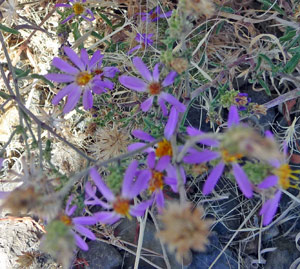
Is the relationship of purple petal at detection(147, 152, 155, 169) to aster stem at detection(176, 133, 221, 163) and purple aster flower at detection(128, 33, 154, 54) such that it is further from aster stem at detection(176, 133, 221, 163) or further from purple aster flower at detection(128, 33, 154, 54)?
purple aster flower at detection(128, 33, 154, 54)

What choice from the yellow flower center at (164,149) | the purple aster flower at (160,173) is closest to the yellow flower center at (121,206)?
the purple aster flower at (160,173)

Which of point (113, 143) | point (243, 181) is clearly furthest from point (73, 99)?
point (243, 181)

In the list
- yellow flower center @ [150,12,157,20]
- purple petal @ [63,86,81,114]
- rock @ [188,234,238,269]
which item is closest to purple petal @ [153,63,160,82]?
purple petal @ [63,86,81,114]

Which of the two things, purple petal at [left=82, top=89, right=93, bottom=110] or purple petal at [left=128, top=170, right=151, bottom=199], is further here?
purple petal at [left=82, top=89, right=93, bottom=110]

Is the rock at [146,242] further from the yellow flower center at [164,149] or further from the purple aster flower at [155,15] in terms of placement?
the purple aster flower at [155,15]

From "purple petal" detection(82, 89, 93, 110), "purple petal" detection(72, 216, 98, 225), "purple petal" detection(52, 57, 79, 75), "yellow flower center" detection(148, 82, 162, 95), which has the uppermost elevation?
"purple petal" detection(52, 57, 79, 75)

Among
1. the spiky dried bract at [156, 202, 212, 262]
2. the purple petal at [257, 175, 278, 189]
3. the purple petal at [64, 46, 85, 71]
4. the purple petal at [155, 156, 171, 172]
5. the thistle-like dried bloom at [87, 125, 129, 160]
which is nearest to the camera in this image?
the spiky dried bract at [156, 202, 212, 262]

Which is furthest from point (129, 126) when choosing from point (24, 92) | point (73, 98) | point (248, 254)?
point (248, 254)
